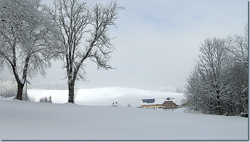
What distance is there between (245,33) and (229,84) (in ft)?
38.3

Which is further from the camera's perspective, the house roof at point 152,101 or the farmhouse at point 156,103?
the house roof at point 152,101

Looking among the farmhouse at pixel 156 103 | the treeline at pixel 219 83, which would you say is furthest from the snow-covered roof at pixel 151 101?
the treeline at pixel 219 83

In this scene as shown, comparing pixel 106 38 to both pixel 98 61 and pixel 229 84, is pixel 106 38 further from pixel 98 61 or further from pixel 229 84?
pixel 229 84

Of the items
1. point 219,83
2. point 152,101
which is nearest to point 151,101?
point 152,101

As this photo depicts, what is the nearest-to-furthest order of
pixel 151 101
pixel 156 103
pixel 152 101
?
pixel 156 103 → pixel 152 101 → pixel 151 101

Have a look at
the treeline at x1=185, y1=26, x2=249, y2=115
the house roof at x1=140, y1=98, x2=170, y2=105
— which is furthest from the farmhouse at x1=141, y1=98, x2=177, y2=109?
the treeline at x1=185, y1=26, x2=249, y2=115

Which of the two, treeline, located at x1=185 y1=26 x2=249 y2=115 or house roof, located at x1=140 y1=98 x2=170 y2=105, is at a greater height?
treeline, located at x1=185 y1=26 x2=249 y2=115

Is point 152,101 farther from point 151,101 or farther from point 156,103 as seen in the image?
point 156,103

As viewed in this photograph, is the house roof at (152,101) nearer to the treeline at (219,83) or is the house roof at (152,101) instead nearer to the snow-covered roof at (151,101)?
the snow-covered roof at (151,101)

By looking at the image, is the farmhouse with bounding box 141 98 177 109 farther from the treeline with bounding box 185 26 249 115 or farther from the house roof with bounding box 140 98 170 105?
the treeline with bounding box 185 26 249 115

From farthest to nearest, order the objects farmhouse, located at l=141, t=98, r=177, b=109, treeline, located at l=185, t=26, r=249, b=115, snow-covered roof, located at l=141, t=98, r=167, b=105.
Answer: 1. snow-covered roof, located at l=141, t=98, r=167, b=105
2. farmhouse, located at l=141, t=98, r=177, b=109
3. treeline, located at l=185, t=26, r=249, b=115

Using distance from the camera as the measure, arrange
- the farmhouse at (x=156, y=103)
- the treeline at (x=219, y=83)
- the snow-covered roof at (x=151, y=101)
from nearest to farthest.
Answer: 1. the treeline at (x=219, y=83)
2. the farmhouse at (x=156, y=103)
3. the snow-covered roof at (x=151, y=101)

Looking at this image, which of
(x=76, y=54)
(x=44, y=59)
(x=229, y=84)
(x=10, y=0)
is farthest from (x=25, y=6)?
(x=229, y=84)

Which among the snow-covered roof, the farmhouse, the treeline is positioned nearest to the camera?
the treeline
